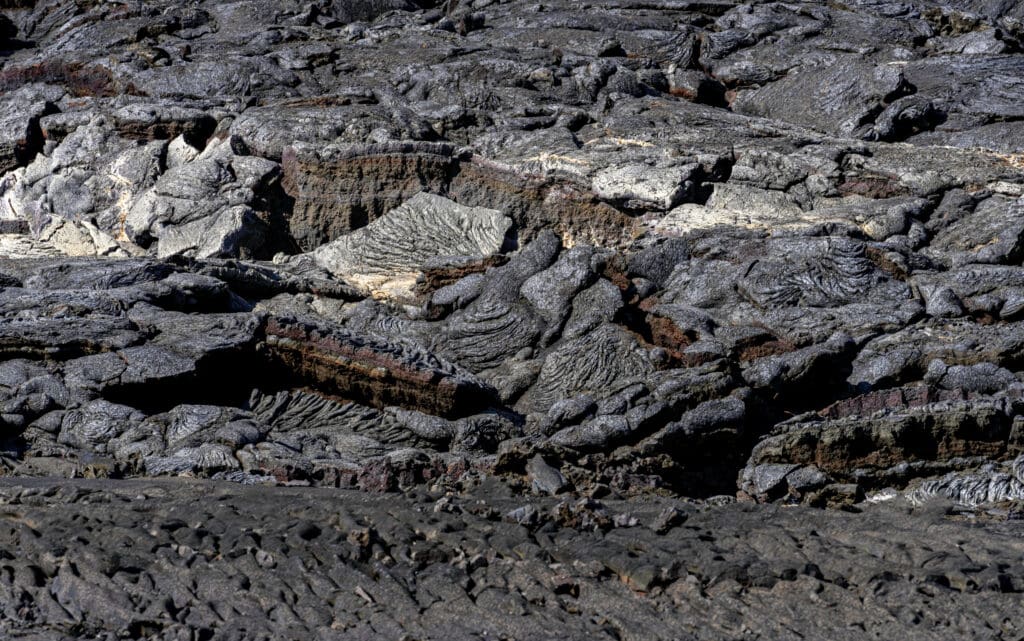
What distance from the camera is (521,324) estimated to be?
530 inches

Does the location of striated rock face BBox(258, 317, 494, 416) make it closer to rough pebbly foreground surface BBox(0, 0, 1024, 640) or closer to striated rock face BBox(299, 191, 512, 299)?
rough pebbly foreground surface BBox(0, 0, 1024, 640)

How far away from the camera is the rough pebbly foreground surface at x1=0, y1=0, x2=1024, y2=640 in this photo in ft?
23.1

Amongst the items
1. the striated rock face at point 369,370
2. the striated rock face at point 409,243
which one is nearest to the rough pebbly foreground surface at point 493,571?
the striated rock face at point 369,370

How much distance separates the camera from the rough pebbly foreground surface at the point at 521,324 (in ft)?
23.1

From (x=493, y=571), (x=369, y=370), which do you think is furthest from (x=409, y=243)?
(x=493, y=571)

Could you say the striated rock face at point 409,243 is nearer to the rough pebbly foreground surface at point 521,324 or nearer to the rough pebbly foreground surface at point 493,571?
the rough pebbly foreground surface at point 521,324

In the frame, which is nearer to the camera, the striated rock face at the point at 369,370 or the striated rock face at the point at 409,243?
the striated rock face at the point at 369,370

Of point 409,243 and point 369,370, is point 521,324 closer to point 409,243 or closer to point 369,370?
point 369,370

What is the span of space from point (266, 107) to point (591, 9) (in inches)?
300

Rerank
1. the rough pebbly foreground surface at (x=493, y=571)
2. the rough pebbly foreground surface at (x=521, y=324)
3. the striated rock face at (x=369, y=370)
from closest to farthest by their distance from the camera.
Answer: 1. the rough pebbly foreground surface at (x=493, y=571)
2. the rough pebbly foreground surface at (x=521, y=324)
3. the striated rock face at (x=369, y=370)

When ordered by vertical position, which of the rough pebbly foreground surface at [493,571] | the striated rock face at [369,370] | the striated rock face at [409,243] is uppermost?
the rough pebbly foreground surface at [493,571]

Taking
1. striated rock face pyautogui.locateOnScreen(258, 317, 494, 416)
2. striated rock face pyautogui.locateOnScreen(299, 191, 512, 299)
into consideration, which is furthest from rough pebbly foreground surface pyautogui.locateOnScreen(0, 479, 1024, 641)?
striated rock face pyautogui.locateOnScreen(299, 191, 512, 299)

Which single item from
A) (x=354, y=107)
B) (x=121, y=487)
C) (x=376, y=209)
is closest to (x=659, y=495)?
(x=121, y=487)

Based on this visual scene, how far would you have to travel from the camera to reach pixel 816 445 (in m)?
10.7
